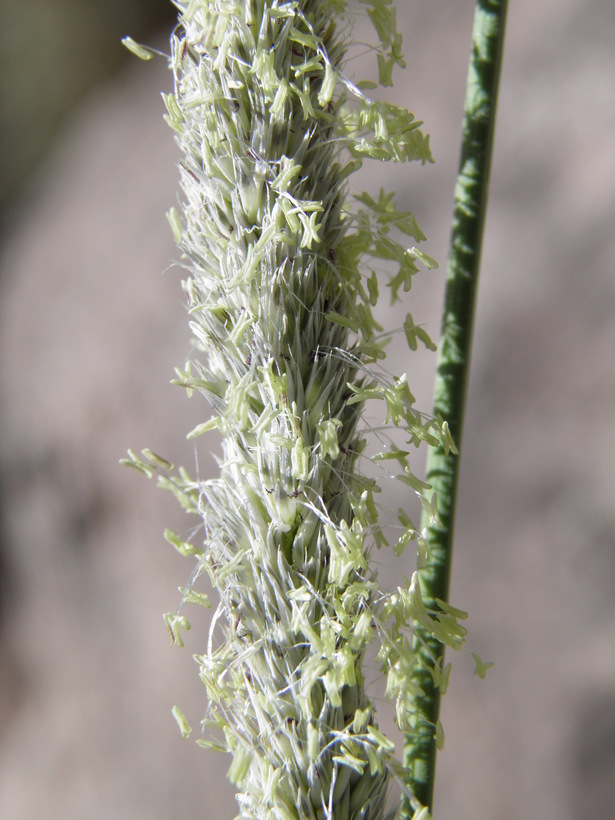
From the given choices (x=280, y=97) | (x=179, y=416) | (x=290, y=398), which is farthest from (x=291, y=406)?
(x=179, y=416)

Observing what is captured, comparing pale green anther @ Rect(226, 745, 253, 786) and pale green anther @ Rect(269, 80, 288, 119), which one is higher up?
pale green anther @ Rect(269, 80, 288, 119)

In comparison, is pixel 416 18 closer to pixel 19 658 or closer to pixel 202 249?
pixel 202 249

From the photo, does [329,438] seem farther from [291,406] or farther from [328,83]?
[328,83]

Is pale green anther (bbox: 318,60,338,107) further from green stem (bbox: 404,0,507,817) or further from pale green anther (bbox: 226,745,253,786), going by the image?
pale green anther (bbox: 226,745,253,786)

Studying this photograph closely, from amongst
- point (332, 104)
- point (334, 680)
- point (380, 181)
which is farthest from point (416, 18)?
point (334, 680)

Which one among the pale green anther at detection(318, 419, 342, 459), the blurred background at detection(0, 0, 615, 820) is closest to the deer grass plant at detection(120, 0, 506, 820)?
the pale green anther at detection(318, 419, 342, 459)

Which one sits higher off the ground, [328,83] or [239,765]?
[328,83]

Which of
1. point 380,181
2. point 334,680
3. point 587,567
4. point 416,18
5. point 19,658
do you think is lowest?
point 19,658
